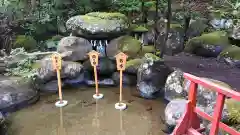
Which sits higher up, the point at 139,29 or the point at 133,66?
the point at 139,29

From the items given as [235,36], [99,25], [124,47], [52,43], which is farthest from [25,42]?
[235,36]

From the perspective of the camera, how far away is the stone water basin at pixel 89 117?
24.7 ft

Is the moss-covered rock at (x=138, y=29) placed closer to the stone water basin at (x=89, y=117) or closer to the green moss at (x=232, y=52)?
the green moss at (x=232, y=52)

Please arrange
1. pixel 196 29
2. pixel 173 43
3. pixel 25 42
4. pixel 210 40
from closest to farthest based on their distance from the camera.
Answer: pixel 210 40, pixel 25 42, pixel 173 43, pixel 196 29

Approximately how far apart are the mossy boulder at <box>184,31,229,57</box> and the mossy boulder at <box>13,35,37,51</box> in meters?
7.24

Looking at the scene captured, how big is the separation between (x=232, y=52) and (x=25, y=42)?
8915 mm

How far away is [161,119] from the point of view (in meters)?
8.05

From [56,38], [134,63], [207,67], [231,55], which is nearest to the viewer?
[134,63]

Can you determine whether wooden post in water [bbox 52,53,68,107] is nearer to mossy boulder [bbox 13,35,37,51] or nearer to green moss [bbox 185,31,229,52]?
mossy boulder [bbox 13,35,37,51]

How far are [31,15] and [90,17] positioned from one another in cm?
463

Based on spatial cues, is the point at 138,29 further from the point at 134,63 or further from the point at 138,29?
the point at 134,63

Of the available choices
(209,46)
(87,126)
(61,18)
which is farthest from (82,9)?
(87,126)

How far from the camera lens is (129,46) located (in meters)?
11.1

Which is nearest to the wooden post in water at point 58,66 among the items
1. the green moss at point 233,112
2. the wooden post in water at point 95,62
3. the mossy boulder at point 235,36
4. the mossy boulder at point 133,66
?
the wooden post in water at point 95,62
